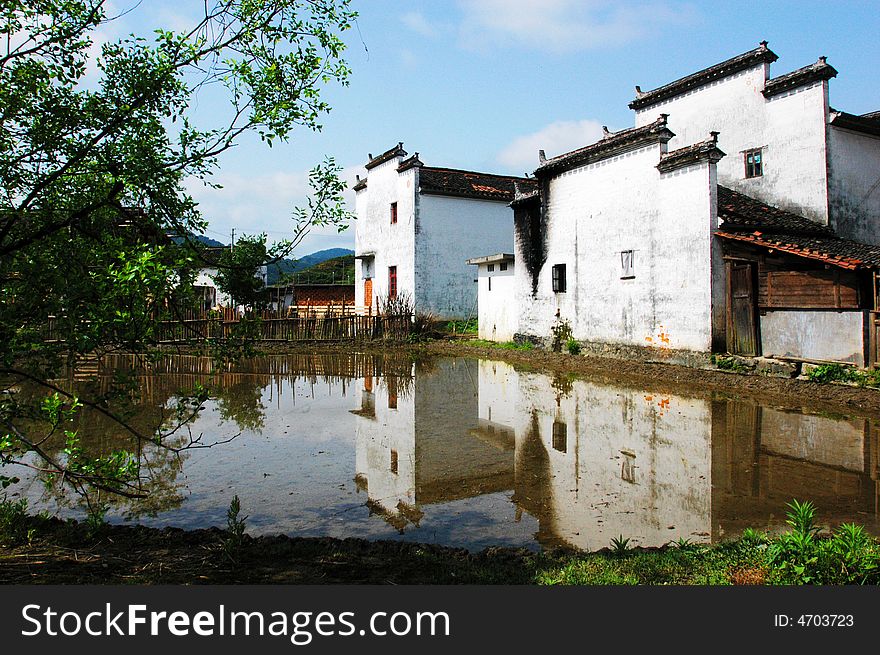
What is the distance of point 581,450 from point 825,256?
21.6ft

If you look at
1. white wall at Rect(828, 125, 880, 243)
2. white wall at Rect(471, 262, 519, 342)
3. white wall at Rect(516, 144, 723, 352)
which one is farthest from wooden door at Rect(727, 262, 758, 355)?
white wall at Rect(471, 262, 519, 342)

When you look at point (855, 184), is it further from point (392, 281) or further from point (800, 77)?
point (392, 281)

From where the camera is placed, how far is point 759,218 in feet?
45.2

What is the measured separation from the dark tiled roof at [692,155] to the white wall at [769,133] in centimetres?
276

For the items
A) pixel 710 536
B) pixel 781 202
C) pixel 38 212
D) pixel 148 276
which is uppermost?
pixel 781 202

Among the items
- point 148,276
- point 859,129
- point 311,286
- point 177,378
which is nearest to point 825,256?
point 859,129

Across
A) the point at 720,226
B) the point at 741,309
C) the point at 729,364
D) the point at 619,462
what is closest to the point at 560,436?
the point at 619,462

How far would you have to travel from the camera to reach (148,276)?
3367mm

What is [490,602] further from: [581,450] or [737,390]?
[737,390]

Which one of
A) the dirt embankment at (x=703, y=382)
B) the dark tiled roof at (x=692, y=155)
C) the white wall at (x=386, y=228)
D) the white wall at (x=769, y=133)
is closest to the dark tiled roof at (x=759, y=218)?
the white wall at (x=769, y=133)

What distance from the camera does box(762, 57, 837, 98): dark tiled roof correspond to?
46.6ft

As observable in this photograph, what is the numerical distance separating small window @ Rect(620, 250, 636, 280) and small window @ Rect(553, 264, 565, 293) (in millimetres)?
2357

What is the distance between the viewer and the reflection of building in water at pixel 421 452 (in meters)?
5.91

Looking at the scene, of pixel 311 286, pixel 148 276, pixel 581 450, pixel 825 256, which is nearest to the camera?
pixel 148 276
